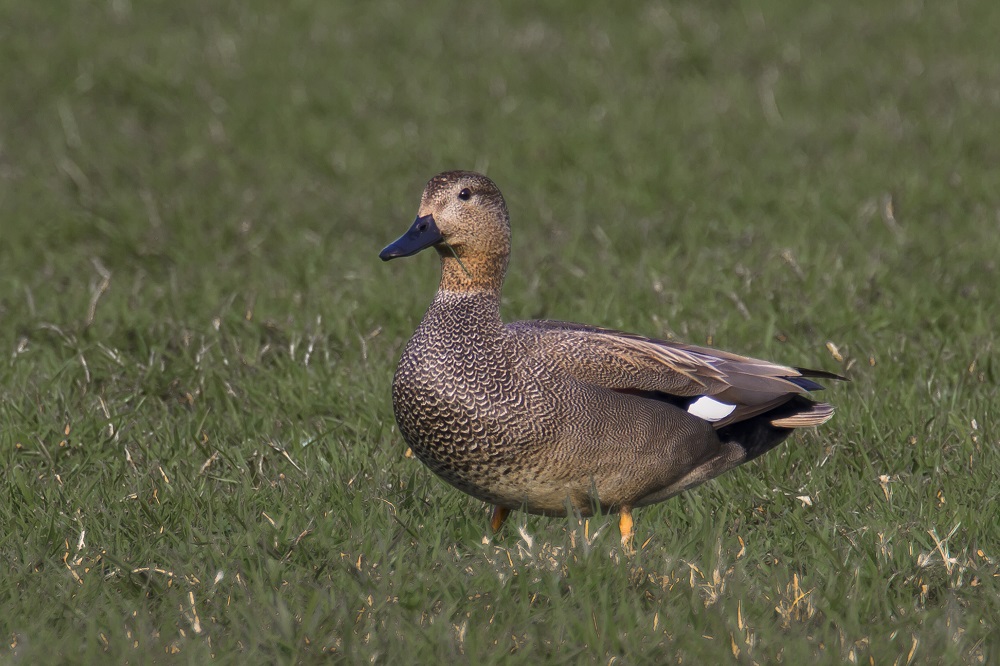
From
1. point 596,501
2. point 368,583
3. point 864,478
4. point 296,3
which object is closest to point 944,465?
point 864,478

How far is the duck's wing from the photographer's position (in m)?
3.97

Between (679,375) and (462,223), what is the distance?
75 centimetres

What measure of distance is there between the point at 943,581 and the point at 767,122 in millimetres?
5014

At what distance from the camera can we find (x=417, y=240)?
3959 mm

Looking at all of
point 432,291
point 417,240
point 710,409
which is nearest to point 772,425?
point 710,409

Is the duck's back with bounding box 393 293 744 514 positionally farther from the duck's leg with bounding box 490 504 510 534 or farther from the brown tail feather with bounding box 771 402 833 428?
the brown tail feather with bounding box 771 402 833 428

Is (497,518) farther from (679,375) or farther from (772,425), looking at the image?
(772,425)

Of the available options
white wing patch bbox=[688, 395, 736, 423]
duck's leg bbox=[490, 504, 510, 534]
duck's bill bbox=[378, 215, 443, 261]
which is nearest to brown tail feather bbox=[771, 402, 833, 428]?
white wing patch bbox=[688, 395, 736, 423]

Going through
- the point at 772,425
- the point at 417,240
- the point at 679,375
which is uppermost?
the point at 417,240

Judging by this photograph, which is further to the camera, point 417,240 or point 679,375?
point 679,375

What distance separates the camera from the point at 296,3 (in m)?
9.94

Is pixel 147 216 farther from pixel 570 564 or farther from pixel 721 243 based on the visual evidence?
pixel 570 564

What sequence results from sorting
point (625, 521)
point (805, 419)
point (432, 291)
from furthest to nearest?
point (432, 291) → point (805, 419) → point (625, 521)

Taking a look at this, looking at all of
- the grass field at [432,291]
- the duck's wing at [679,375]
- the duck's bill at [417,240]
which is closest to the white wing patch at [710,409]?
the duck's wing at [679,375]
